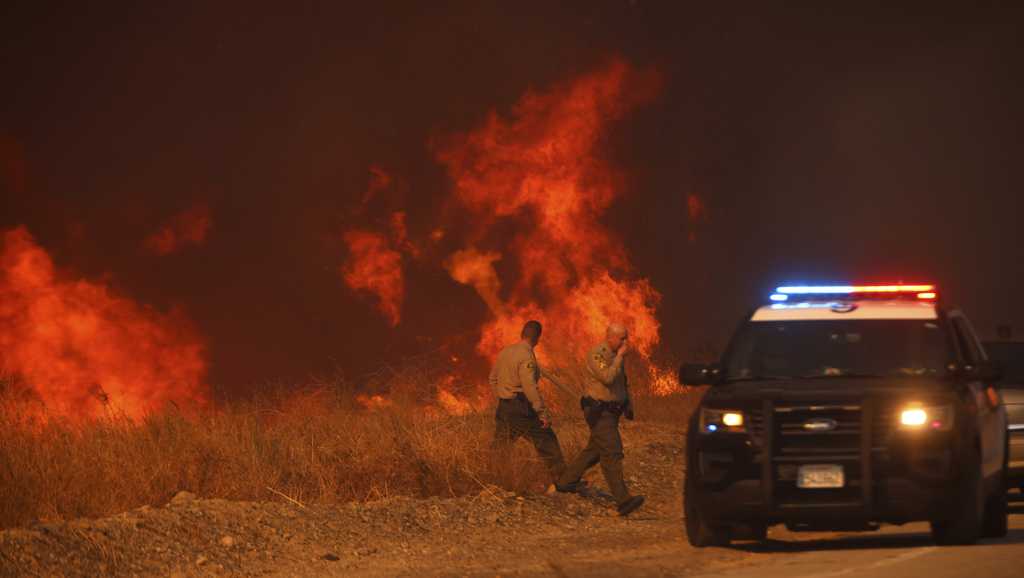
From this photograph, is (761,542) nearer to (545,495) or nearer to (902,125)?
(545,495)

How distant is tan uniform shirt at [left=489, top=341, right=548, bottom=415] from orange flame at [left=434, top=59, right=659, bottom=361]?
1575cm

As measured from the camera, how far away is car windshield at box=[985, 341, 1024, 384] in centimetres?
1875

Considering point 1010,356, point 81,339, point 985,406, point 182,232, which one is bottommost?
point 985,406

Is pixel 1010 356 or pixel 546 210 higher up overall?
pixel 546 210

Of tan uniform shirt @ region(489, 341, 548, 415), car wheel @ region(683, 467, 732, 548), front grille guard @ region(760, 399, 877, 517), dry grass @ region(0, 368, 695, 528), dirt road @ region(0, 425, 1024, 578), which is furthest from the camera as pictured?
tan uniform shirt @ region(489, 341, 548, 415)

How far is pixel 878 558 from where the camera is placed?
508 inches

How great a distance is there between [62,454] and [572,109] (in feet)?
69.4

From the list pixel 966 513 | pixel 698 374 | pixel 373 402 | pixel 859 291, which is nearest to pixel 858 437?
pixel 966 513

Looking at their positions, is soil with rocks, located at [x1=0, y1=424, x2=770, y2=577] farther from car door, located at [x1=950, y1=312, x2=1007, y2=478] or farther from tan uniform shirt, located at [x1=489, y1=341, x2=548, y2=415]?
car door, located at [x1=950, y1=312, x2=1007, y2=478]

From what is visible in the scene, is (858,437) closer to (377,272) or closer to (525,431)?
(525,431)

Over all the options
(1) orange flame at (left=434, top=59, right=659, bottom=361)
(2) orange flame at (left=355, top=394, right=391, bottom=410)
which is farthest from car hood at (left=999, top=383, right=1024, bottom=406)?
(1) orange flame at (left=434, top=59, right=659, bottom=361)

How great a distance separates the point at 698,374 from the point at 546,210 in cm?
2137

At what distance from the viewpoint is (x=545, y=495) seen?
17.7 metres

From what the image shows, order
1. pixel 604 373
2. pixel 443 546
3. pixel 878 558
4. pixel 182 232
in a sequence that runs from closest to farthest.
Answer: pixel 878 558 < pixel 443 546 < pixel 604 373 < pixel 182 232
